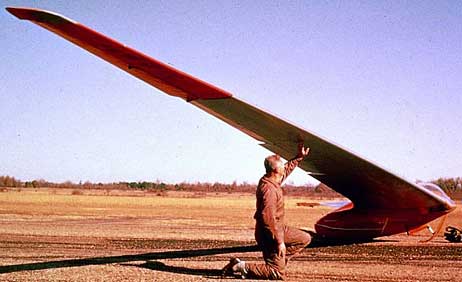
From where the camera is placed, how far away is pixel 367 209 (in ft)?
37.2

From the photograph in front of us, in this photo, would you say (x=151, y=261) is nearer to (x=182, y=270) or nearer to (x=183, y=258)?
(x=183, y=258)

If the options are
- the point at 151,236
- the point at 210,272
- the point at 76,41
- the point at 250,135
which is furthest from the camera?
the point at 151,236

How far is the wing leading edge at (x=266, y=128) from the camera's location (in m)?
6.15

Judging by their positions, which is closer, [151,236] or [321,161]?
[321,161]

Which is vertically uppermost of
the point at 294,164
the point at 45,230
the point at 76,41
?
the point at 76,41

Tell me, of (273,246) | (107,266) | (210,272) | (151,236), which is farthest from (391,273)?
(151,236)

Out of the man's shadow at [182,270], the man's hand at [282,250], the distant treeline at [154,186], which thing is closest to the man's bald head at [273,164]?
the man's hand at [282,250]

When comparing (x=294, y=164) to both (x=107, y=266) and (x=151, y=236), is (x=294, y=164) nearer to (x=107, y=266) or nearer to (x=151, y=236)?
(x=107, y=266)

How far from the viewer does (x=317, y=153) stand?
8766mm

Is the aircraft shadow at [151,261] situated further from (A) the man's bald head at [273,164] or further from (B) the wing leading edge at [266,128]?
(B) the wing leading edge at [266,128]

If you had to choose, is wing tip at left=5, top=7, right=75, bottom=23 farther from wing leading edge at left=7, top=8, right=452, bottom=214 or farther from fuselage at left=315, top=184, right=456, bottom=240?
fuselage at left=315, top=184, right=456, bottom=240

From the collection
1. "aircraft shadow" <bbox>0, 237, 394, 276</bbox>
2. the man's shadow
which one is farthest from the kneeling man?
"aircraft shadow" <bbox>0, 237, 394, 276</bbox>

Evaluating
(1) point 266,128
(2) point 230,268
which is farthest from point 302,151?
(2) point 230,268

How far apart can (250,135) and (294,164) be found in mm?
1676
